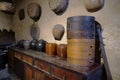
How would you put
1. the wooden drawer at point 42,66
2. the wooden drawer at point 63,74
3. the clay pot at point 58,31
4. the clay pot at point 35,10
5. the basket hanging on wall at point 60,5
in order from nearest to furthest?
the wooden drawer at point 63,74, the wooden drawer at point 42,66, the basket hanging on wall at point 60,5, the clay pot at point 58,31, the clay pot at point 35,10

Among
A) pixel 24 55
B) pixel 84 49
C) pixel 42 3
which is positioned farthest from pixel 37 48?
pixel 84 49

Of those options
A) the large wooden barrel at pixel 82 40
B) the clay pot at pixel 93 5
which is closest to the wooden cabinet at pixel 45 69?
the large wooden barrel at pixel 82 40

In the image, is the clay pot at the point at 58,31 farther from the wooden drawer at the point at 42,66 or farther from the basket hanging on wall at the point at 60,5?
the wooden drawer at the point at 42,66

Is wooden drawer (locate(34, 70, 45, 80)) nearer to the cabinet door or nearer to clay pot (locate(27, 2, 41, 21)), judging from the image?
the cabinet door

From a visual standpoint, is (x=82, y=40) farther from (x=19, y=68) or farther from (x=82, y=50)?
(x=19, y=68)

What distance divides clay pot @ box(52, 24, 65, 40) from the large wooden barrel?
790 millimetres

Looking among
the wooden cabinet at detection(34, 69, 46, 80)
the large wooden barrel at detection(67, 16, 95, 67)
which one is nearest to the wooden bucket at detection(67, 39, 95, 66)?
the large wooden barrel at detection(67, 16, 95, 67)

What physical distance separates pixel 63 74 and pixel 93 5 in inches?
40.9

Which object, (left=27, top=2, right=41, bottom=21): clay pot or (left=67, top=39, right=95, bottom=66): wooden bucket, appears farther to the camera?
(left=27, top=2, right=41, bottom=21): clay pot

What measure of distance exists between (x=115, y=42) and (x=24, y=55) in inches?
69.3

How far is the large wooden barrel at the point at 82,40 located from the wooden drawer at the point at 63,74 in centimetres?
16

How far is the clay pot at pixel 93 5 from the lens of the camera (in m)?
1.72

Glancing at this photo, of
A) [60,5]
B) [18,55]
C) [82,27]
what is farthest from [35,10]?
[82,27]

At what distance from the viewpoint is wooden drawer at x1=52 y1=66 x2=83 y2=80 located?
1407 millimetres
